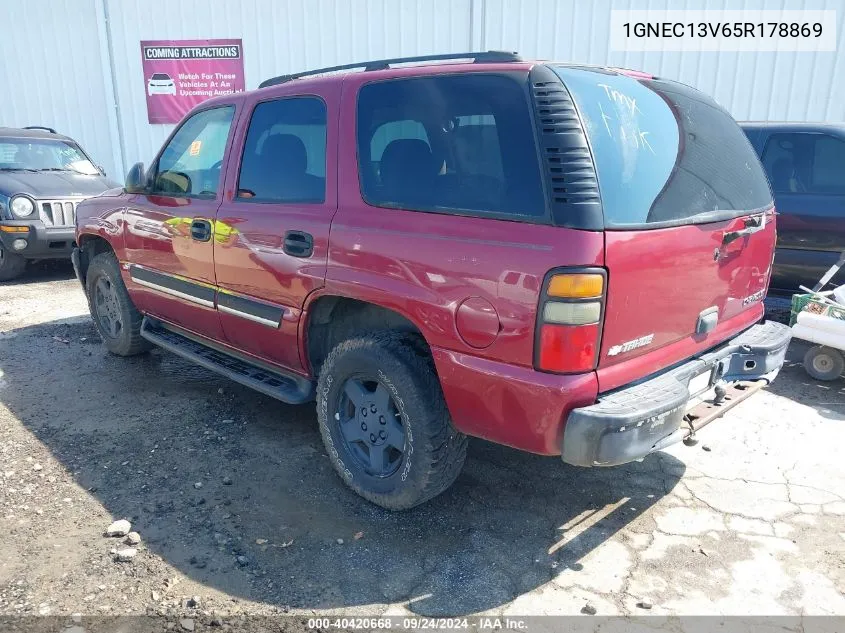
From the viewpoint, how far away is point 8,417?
3.98m

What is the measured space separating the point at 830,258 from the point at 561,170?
4330 millimetres

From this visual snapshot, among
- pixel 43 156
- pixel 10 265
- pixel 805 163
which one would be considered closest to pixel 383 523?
pixel 805 163

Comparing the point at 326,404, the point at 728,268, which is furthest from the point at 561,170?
the point at 326,404

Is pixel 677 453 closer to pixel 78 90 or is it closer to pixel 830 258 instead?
pixel 830 258

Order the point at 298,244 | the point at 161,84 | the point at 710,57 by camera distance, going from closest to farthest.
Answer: the point at 298,244, the point at 710,57, the point at 161,84

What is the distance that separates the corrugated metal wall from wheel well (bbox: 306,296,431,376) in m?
7.85

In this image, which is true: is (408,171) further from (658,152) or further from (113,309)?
(113,309)

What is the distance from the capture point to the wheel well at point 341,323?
117 inches

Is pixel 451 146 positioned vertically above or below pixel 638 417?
above

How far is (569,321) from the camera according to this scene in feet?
7.18

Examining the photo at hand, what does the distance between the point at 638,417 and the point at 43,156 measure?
900cm

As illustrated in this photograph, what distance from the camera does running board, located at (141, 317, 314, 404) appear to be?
3324 mm

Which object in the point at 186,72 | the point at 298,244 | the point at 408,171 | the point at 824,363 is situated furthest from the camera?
the point at 186,72

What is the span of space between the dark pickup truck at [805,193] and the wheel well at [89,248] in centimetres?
571
